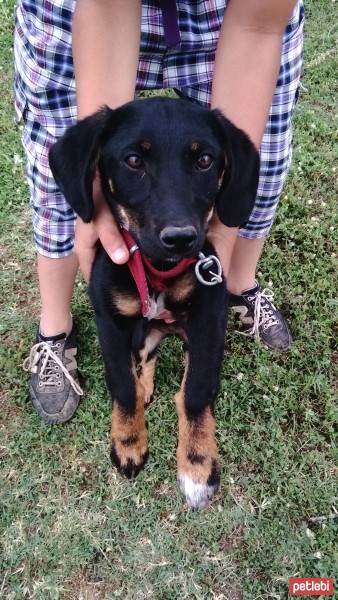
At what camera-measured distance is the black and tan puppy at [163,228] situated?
2178 millimetres

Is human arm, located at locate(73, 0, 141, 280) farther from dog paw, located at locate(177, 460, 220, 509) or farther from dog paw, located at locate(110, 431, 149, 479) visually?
dog paw, located at locate(177, 460, 220, 509)

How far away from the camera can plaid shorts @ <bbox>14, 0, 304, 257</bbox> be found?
93.6 inches

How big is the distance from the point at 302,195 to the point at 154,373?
70.9 inches

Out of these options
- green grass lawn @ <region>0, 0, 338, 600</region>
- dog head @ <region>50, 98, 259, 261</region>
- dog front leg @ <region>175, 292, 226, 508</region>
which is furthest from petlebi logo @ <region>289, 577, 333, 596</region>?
dog head @ <region>50, 98, 259, 261</region>

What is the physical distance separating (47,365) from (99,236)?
1230 millimetres

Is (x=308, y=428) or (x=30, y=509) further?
(x=308, y=428)

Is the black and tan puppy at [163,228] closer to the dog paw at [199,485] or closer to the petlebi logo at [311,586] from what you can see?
the dog paw at [199,485]

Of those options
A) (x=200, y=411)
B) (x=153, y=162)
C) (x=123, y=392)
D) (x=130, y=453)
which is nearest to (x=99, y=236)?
(x=153, y=162)

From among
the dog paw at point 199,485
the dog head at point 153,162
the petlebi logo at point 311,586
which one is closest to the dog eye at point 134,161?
the dog head at point 153,162

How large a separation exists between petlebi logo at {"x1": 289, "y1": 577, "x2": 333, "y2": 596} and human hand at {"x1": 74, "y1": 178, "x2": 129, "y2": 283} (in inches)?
65.8

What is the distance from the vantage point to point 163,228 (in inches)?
80.5

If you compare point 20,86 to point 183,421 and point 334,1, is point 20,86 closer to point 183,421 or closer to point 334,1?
point 183,421

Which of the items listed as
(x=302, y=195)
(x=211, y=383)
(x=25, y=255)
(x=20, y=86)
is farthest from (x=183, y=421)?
(x=302, y=195)

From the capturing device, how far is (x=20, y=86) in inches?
103
